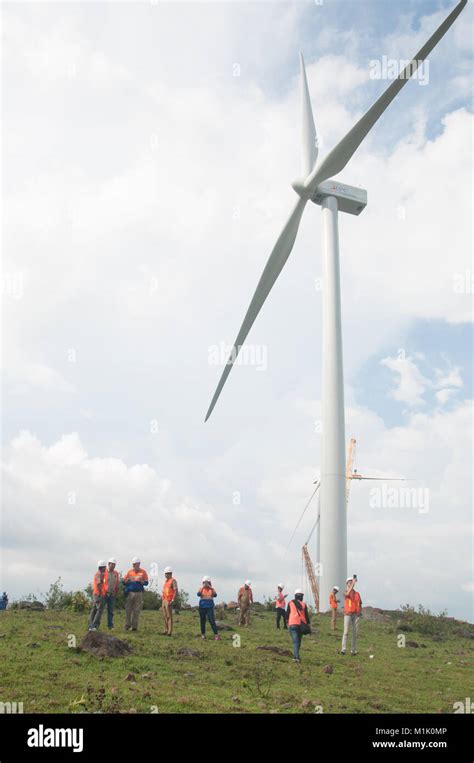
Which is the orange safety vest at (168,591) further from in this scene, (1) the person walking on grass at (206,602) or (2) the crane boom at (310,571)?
(2) the crane boom at (310,571)

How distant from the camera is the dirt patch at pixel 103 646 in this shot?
1667 centimetres

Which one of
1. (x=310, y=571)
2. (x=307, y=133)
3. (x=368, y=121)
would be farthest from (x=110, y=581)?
(x=310, y=571)

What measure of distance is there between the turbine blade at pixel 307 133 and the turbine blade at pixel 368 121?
3928 mm

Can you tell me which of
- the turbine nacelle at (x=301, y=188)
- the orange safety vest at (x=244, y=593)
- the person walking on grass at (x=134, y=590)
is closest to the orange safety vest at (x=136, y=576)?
the person walking on grass at (x=134, y=590)

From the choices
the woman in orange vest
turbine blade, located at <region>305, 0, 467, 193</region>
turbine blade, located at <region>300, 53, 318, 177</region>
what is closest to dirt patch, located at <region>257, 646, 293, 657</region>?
the woman in orange vest

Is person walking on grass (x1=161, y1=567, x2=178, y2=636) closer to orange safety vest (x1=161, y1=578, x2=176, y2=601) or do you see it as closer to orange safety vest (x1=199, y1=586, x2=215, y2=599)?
orange safety vest (x1=161, y1=578, x2=176, y2=601)

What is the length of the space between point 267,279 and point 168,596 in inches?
781

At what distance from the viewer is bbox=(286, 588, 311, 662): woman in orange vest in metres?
18.7

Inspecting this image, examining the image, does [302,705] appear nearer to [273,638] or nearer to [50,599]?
[273,638]

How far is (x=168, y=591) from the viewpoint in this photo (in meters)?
21.5

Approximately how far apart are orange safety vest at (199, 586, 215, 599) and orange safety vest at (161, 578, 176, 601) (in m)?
0.97

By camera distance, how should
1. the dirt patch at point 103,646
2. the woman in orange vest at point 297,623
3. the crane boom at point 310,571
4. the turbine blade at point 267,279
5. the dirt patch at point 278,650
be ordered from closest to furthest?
the dirt patch at point 103,646 → the woman in orange vest at point 297,623 → the dirt patch at point 278,650 → the turbine blade at point 267,279 → the crane boom at point 310,571

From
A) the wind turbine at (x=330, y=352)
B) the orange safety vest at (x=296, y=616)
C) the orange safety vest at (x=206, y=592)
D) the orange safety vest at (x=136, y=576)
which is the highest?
the wind turbine at (x=330, y=352)
